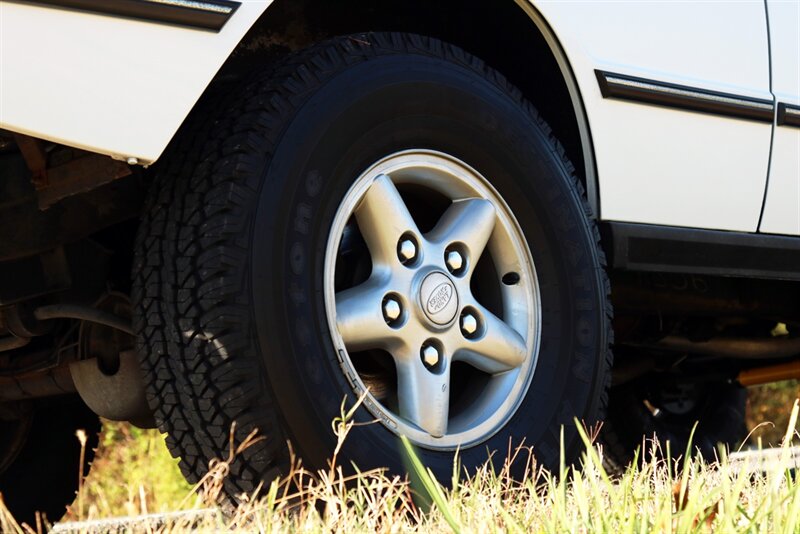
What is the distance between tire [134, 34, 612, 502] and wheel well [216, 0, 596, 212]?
0.15m

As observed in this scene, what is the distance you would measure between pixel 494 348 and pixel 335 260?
1.41ft

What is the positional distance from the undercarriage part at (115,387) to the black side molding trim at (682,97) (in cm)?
124

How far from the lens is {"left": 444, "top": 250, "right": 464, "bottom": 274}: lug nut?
8.04 feet

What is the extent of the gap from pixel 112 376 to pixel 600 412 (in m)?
1.08

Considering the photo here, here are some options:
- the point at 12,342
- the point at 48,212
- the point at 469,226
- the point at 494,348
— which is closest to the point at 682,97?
the point at 469,226

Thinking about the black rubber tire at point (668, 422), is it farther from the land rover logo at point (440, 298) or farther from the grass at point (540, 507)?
the grass at point (540, 507)

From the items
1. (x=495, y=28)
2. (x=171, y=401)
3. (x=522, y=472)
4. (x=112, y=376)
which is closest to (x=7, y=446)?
(x=112, y=376)

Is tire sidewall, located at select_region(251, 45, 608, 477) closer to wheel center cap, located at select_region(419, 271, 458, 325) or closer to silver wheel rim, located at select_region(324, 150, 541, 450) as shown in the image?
silver wheel rim, located at select_region(324, 150, 541, 450)

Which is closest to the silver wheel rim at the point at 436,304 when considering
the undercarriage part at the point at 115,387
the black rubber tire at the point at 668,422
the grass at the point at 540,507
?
the grass at the point at 540,507

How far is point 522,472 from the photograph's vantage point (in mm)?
2449

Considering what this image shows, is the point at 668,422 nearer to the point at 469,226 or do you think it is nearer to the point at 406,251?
the point at 469,226

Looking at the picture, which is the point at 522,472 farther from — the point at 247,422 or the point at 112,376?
the point at 112,376

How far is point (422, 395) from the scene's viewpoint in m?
2.32

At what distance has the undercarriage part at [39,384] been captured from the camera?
2766 mm
